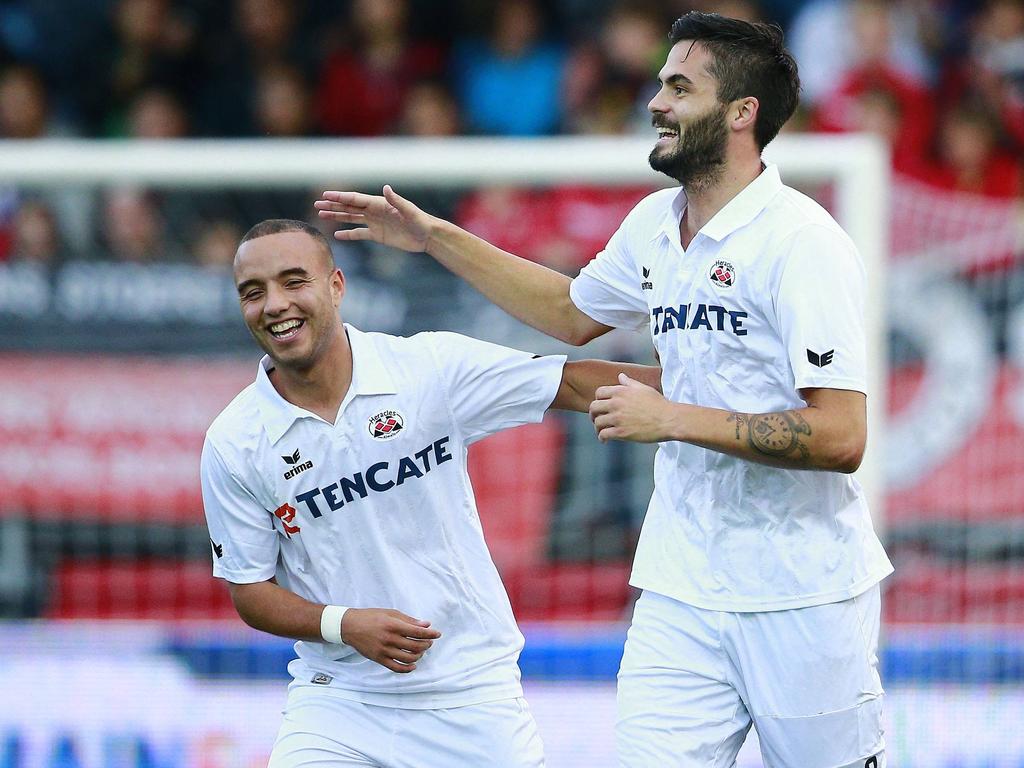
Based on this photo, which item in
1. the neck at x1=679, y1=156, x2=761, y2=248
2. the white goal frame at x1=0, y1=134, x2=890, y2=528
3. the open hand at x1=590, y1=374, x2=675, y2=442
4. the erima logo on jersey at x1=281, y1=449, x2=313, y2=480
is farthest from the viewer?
the white goal frame at x1=0, y1=134, x2=890, y2=528

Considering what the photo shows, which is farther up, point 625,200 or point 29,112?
point 29,112

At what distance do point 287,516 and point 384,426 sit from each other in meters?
0.34

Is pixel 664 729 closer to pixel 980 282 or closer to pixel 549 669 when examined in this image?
pixel 549 669

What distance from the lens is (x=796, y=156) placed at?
237 inches

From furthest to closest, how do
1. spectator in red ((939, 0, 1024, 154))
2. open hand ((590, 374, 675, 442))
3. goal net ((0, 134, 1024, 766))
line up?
spectator in red ((939, 0, 1024, 154)) < goal net ((0, 134, 1024, 766)) < open hand ((590, 374, 675, 442))

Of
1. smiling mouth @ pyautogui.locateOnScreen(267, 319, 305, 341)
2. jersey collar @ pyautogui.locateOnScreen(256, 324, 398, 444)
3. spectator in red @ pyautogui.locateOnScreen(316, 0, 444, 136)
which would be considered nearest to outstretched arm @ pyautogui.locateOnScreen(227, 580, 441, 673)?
jersey collar @ pyautogui.locateOnScreen(256, 324, 398, 444)

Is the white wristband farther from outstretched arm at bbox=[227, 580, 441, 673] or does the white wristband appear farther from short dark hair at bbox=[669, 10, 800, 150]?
short dark hair at bbox=[669, 10, 800, 150]

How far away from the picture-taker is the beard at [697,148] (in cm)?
371

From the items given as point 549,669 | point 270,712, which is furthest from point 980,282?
point 270,712

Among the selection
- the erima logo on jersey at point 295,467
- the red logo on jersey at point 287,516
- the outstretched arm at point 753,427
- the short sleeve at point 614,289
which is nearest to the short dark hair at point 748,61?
the short sleeve at point 614,289

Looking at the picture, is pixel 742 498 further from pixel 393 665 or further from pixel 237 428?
pixel 237 428

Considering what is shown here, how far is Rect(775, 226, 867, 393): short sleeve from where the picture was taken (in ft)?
11.4

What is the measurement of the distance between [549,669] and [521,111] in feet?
12.2

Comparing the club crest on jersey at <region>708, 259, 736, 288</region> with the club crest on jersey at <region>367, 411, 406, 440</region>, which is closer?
the club crest on jersey at <region>708, 259, 736, 288</region>
